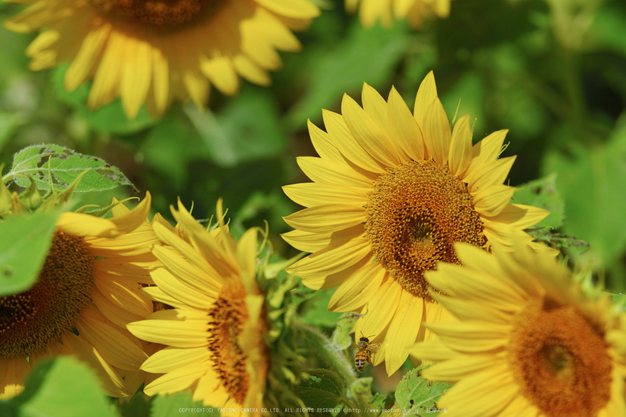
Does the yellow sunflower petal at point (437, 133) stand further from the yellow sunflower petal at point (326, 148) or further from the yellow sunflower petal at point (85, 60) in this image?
the yellow sunflower petal at point (85, 60)

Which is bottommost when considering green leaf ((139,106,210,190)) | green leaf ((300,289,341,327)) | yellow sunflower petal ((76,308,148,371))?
green leaf ((139,106,210,190))

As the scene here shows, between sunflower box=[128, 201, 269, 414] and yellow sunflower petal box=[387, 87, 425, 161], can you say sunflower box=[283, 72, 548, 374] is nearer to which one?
yellow sunflower petal box=[387, 87, 425, 161]

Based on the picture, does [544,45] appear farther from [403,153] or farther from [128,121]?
[128,121]

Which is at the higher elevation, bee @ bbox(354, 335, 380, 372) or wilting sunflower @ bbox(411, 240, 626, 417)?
wilting sunflower @ bbox(411, 240, 626, 417)

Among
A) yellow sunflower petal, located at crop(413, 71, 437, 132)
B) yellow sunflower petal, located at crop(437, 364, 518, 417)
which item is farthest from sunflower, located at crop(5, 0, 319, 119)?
yellow sunflower petal, located at crop(437, 364, 518, 417)

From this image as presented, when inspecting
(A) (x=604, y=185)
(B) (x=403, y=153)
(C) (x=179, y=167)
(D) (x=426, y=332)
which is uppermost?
(A) (x=604, y=185)

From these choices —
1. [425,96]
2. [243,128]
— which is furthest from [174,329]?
[243,128]

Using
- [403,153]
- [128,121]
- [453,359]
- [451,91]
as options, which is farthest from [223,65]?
[453,359]
